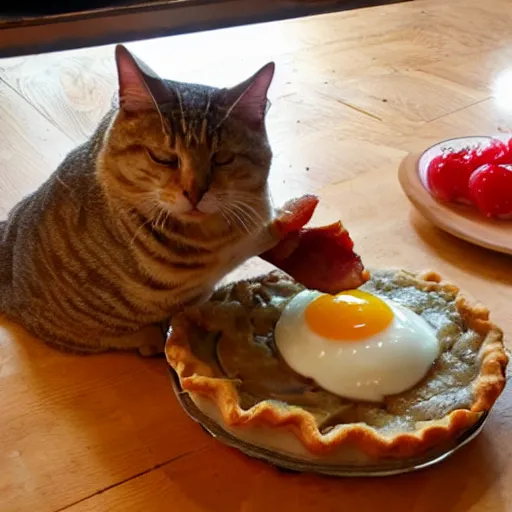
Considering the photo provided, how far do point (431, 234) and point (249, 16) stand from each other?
2.65 metres

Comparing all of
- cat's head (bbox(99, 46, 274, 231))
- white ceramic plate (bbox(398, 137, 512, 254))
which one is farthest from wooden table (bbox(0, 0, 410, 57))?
cat's head (bbox(99, 46, 274, 231))

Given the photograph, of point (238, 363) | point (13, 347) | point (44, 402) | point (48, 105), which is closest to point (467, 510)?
point (238, 363)

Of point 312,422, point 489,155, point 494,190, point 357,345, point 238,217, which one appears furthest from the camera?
point 489,155

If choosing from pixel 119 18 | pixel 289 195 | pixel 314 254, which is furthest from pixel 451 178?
pixel 119 18

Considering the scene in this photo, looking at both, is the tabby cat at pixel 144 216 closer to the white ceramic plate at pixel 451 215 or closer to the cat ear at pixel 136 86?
the cat ear at pixel 136 86

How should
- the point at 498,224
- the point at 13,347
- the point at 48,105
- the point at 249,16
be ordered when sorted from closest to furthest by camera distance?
the point at 13,347 < the point at 498,224 < the point at 48,105 < the point at 249,16

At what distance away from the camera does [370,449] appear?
3.01ft

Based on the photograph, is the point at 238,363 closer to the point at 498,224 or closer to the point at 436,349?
Result: the point at 436,349

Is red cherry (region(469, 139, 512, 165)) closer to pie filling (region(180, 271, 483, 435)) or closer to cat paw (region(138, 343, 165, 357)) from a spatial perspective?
pie filling (region(180, 271, 483, 435))

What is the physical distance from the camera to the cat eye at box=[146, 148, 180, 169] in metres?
1.04

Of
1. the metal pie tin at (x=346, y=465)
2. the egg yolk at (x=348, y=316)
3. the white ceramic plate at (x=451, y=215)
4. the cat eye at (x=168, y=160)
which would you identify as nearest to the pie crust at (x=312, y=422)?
the metal pie tin at (x=346, y=465)

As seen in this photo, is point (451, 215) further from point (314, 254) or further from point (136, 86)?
point (136, 86)

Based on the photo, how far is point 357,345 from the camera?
102cm

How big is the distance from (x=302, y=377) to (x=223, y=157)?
32 centimetres
